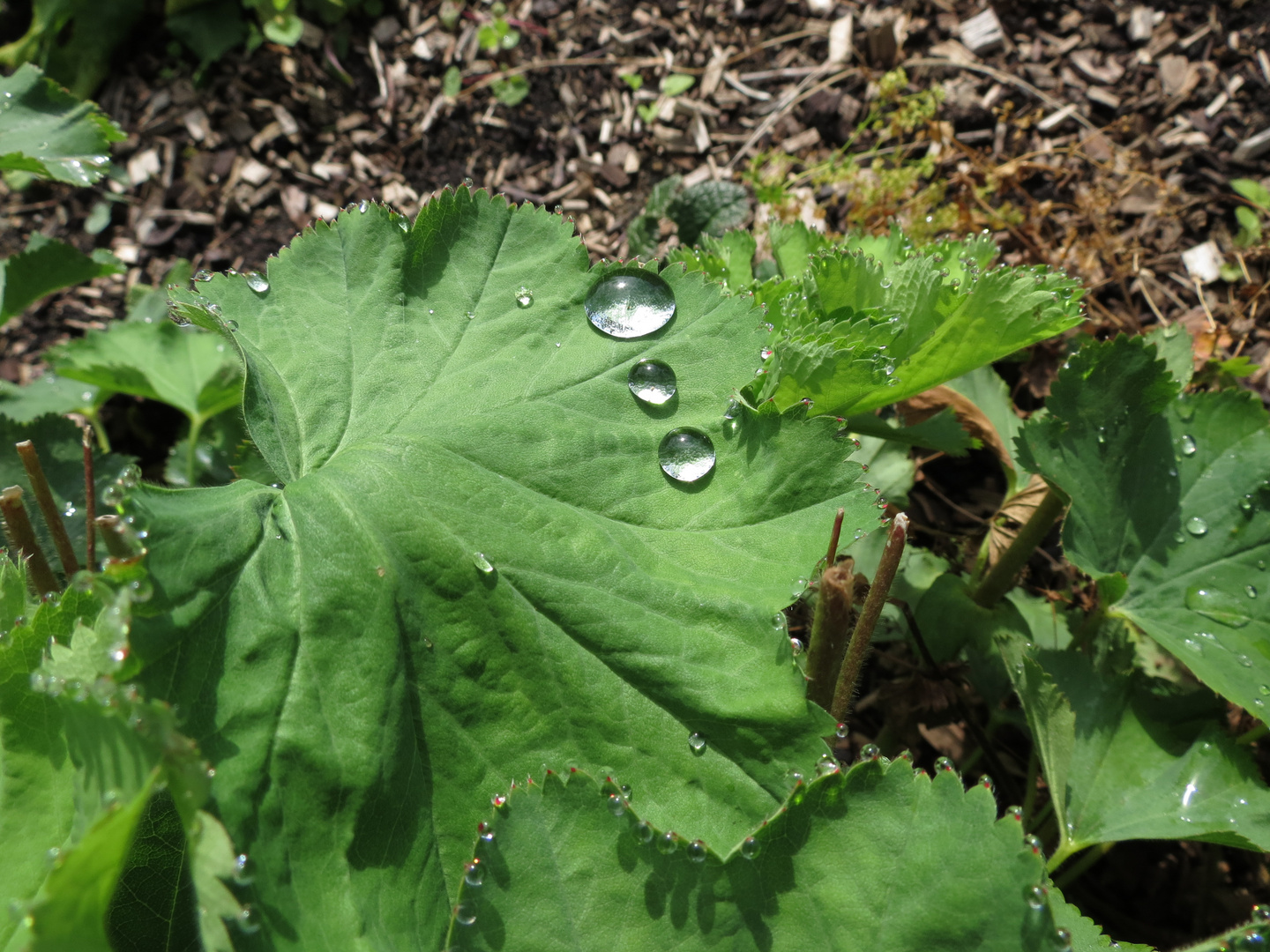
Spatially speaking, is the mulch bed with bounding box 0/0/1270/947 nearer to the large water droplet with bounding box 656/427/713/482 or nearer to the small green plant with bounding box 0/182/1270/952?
the small green plant with bounding box 0/182/1270/952

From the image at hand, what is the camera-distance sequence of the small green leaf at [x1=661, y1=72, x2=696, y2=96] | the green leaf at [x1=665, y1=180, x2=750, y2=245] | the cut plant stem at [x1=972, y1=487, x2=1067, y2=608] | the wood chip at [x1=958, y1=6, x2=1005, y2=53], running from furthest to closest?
the small green leaf at [x1=661, y1=72, x2=696, y2=96], the wood chip at [x1=958, y1=6, x2=1005, y2=53], the green leaf at [x1=665, y1=180, x2=750, y2=245], the cut plant stem at [x1=972, y1=487, x2=1067, y2=608]

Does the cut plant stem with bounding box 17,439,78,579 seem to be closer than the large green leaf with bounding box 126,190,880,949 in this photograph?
No

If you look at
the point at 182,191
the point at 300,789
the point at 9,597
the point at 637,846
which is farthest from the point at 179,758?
the point at 182,191

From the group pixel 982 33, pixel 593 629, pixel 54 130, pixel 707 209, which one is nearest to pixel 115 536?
pixel 593 629

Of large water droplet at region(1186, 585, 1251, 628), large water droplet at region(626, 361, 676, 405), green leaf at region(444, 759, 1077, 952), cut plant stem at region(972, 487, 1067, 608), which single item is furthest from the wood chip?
green leaf at region(444, 759, 1077, 952)

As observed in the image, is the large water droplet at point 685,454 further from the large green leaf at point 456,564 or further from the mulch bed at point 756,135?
the mulch bed at point 756,135

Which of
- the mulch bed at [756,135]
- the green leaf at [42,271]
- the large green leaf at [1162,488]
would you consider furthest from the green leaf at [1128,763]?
the green leaf at [42,271]

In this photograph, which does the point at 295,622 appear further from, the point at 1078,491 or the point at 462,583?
the point at 1078,491
